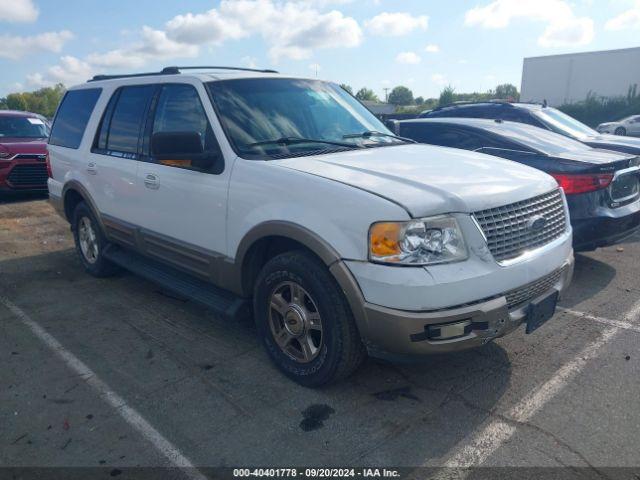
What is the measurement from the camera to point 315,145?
3848 millimetres

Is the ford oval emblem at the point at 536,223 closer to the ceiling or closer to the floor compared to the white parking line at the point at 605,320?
closer to the ceiling

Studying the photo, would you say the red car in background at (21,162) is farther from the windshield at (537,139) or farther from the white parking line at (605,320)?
the white parking line at (605,320)

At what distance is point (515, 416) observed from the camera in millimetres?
→ 3072

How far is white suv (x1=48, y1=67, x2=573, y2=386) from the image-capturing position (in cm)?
281

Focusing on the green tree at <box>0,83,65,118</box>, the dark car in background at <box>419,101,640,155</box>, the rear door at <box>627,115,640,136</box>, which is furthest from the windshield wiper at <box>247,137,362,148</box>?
the green tree at <box>0,83,65,118</box>

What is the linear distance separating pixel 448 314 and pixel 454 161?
139 centimetres

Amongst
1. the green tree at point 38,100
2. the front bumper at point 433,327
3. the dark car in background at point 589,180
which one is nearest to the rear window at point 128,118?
the dark car in background at point 589,180

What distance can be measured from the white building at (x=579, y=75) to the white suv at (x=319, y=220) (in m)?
51.0

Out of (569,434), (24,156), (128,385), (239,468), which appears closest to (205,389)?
(128,385)

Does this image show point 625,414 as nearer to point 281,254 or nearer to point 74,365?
Answer: point 281,254

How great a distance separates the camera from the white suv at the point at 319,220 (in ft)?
9.21

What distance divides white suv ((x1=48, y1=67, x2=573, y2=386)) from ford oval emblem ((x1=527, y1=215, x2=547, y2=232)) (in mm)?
12

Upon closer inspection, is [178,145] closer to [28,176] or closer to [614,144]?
[614,144]

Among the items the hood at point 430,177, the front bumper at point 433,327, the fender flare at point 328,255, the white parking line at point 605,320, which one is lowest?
the white parking line at point 605,320
